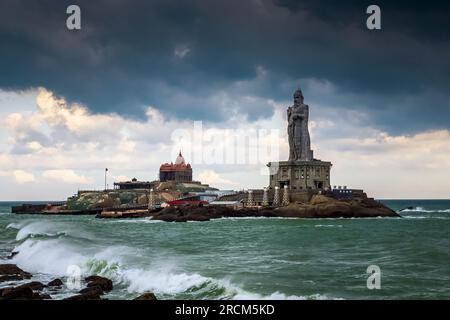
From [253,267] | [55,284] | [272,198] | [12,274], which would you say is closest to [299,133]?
[272,198]

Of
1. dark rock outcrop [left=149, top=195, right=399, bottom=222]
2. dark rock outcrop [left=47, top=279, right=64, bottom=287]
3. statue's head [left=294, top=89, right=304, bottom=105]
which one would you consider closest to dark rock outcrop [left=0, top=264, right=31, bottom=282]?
dark rock outcrop [left=47, top=279, right=64, bottom=287]

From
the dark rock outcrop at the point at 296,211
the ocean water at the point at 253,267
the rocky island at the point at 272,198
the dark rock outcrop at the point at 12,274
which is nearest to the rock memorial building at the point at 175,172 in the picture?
the rocky island at the point at 272,198

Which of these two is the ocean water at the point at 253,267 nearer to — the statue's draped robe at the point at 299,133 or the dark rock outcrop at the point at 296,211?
the dark rock outcrop at the point at 296,211

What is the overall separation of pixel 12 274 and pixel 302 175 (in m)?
94.2

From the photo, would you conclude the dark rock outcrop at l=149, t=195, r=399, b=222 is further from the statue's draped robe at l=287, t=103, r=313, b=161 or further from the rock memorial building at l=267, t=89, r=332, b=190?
the statue's draped robe at l=287, t=103, r=313, b=161

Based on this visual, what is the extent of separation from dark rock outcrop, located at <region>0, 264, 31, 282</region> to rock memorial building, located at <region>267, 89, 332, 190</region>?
91.4 meters

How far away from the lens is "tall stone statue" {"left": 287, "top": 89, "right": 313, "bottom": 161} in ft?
393

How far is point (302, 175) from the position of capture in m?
115

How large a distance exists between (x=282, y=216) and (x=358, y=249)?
5716 cm

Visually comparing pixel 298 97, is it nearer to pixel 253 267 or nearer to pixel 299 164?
pixel 299 164

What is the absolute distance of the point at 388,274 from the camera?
24.1 metres
